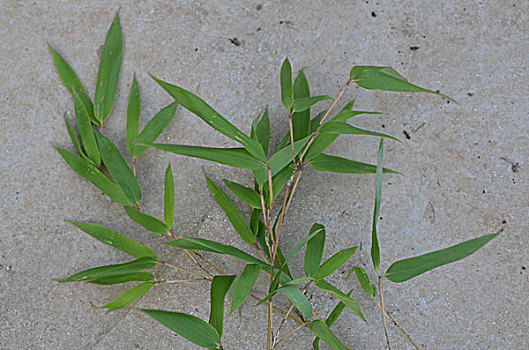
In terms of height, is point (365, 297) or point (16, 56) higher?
point (16, 56)

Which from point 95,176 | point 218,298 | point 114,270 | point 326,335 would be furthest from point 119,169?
point 326,335

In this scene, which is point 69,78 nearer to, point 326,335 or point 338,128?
point 338,128

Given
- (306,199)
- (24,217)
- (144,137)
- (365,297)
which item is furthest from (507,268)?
(24,217)

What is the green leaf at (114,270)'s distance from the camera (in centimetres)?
81

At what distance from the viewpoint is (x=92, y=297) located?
86cm

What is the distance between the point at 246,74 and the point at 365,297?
0.43 meters

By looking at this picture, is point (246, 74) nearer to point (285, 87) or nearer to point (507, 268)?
point (285, 87)

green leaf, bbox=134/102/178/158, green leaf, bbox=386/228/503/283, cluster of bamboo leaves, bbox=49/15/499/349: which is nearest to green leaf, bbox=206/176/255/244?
cluster of bamboo leaves, bbox=49/15/499/349

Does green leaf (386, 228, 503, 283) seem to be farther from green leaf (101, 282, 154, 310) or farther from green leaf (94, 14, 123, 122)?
green leaf (94, 14, 123, 122)

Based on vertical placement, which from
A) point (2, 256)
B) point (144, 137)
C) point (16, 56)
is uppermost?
point (16, 56)

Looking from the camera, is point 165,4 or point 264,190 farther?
point 165,4

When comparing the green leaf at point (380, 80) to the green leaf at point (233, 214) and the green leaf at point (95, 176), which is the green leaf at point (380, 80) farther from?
the green leaf at point (95, 176)

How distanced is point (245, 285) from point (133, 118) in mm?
335

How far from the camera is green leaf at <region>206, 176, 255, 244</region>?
832 millimetres
